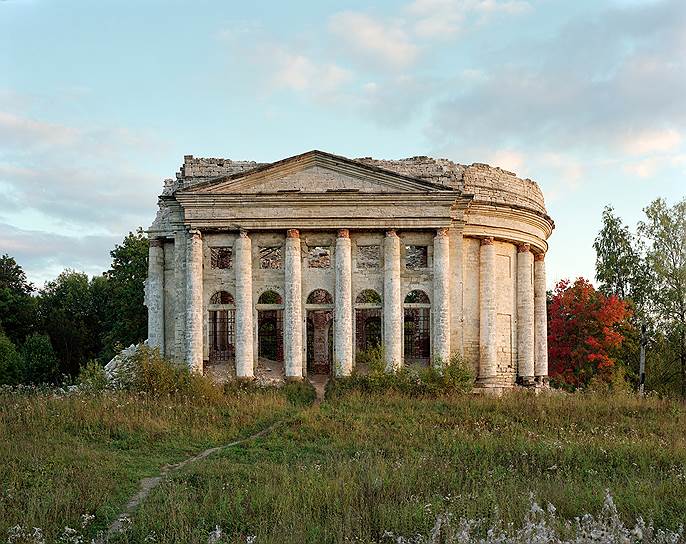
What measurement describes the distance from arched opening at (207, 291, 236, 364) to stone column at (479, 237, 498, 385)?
8502mm

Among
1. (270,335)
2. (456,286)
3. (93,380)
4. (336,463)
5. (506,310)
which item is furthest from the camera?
(270,335)

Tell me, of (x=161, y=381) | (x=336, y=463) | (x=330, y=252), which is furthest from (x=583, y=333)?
(x=336, y=463)

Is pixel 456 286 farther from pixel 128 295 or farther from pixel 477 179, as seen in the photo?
pixel 128 295

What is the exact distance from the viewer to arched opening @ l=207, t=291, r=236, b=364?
24.9m

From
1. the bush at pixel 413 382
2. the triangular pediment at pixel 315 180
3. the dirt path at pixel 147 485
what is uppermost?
the triangular pediment at pixel 315 180

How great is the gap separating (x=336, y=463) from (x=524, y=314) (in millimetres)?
16451

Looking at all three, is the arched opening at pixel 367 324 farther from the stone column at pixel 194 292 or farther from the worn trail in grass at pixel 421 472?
the worn trail in grass at pixel 421 472

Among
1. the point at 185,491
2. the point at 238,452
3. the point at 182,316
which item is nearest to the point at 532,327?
the point at 182,316

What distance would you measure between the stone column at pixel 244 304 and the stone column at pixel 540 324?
11.5 m

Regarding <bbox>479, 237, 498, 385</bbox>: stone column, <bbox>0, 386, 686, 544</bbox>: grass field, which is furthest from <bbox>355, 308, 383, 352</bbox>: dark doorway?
<bbox>0, 386, 686, 544</bbox>: grass field

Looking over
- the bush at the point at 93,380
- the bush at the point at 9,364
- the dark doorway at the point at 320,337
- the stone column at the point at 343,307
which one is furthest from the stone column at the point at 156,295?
the bush at the point at 9,364

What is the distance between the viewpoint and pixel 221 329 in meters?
28.9

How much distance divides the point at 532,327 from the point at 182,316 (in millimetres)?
12754

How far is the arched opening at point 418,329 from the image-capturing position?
25.0 meters
